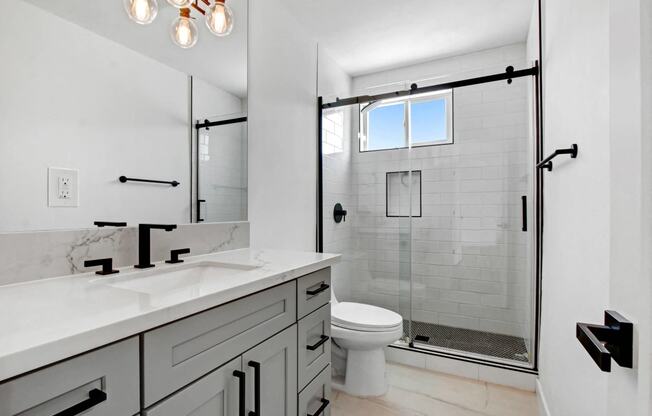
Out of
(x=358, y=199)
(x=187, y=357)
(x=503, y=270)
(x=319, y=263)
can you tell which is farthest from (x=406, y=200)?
(x=187, y=357)

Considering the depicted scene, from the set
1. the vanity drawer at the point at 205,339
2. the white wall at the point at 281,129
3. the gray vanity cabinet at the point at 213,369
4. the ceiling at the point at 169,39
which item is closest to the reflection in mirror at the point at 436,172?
the white wall at the point at 281,129

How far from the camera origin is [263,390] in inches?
38.2

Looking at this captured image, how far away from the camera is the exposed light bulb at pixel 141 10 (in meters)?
1.24

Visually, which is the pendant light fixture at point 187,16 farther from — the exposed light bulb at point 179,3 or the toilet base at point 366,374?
the toilet base at point 366,374

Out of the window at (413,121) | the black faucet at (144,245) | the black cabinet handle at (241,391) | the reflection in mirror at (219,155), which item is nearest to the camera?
the black cabinet handle at (241,391)

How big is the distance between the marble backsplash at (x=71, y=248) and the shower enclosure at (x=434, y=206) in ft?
4.83

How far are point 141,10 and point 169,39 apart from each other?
0.14m

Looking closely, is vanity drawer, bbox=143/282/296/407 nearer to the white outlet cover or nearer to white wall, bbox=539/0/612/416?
the white outlet cover

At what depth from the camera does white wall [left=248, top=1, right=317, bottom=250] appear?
6.30 feet

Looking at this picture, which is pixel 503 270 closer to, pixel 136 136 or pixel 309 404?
pixel 309 404

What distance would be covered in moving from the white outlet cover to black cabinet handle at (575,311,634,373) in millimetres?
1332

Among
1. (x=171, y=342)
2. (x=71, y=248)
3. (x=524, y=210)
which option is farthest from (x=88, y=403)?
(x=524, y=210)

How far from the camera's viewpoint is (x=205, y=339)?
79 cm

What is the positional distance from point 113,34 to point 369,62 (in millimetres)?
2281
